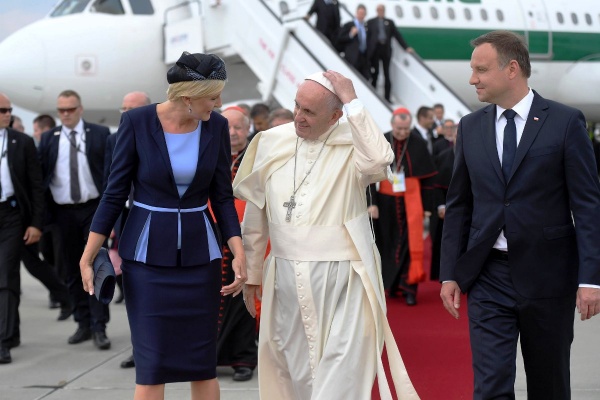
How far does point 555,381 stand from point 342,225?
1.04m

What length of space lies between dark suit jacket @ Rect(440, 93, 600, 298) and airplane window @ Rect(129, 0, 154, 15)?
39.4ft

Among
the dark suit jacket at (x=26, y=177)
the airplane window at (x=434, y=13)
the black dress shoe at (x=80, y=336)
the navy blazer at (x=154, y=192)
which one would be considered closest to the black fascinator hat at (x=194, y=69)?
the navy blazer at (x=154, y=192)

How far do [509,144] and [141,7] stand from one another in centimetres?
1214

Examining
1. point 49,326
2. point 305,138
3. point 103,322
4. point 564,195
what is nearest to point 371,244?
point 305,138

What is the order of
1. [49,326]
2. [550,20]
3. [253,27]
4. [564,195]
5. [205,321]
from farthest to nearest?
1. [550,20]
2. [253,27]
3. [49,326]
4. [205,321]
5. [564,195]

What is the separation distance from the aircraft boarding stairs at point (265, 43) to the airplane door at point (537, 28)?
5945 millimetres

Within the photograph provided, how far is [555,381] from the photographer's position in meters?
3.96

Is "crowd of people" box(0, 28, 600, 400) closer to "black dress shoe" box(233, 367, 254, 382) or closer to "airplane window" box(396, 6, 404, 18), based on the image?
"black dress shoe" box(233, 367, 254, 382)

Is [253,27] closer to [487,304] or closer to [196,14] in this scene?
[196,14]

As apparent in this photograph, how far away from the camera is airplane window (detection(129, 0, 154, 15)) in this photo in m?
15.3

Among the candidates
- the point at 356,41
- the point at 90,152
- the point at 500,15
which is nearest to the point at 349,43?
the point at 356,41

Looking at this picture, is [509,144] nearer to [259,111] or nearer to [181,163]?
[181,163]

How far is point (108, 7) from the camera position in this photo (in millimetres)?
15242

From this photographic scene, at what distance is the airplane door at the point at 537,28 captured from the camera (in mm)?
19656
